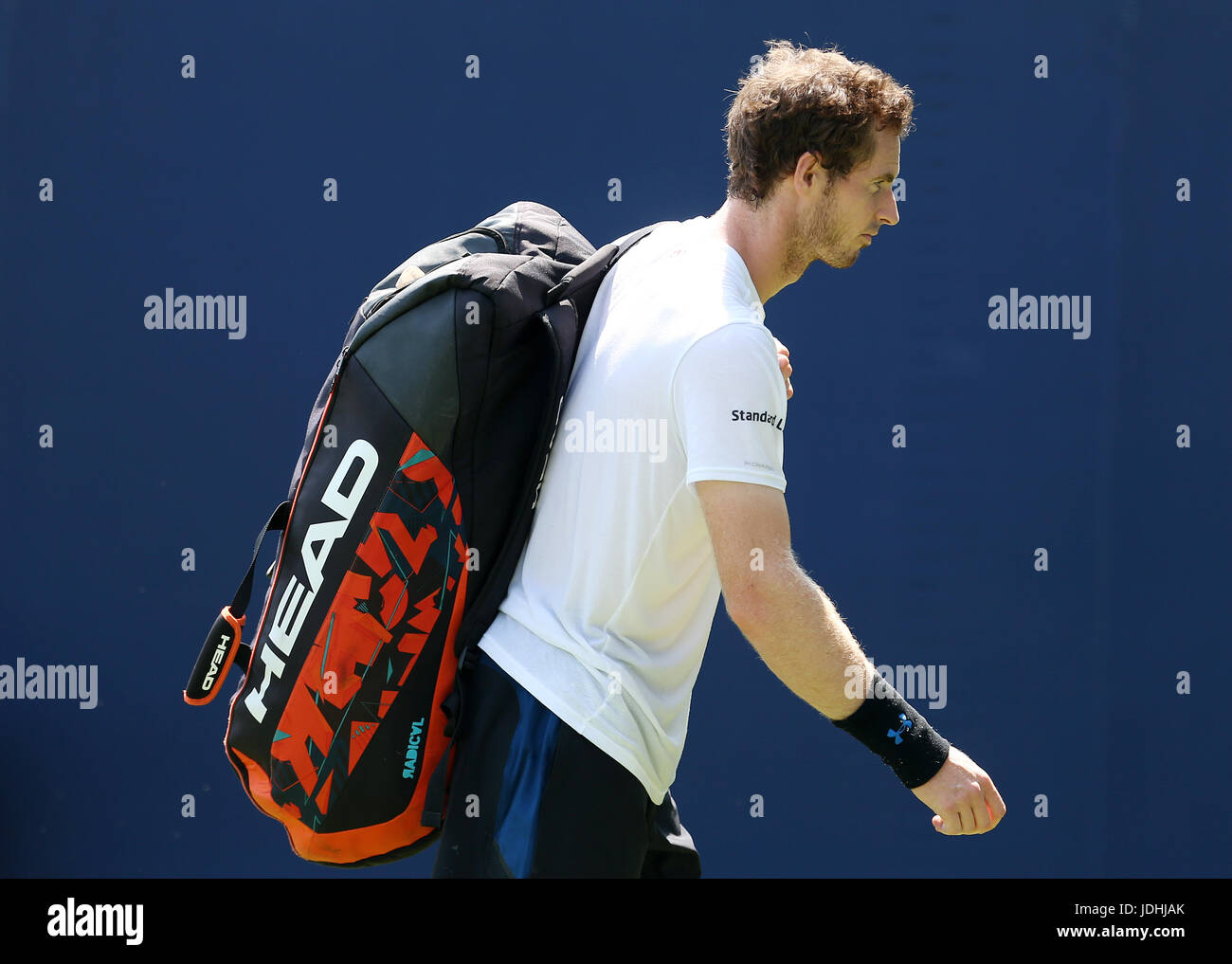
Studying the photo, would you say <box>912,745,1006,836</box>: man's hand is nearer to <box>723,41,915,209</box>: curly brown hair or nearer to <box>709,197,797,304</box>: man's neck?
<box>709,197,797,304</box>: man's neck

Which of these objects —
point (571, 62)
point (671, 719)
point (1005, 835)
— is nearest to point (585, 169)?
point (571, 62)

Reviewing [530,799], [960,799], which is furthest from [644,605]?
[960,799]

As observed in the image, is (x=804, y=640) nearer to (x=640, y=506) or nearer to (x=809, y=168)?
(x=640, y=506)

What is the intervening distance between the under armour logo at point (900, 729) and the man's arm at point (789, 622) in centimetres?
7

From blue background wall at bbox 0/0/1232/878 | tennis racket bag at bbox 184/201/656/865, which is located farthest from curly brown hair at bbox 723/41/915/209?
blue background wall at bbox 0/0/1232/878

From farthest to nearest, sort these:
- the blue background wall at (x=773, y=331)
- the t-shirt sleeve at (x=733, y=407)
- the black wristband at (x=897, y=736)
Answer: the blue background wall at (x=773, y=331)
the black wristband at (x=897, y=736)
the t-shirt sleeve at (x=733, y=407)

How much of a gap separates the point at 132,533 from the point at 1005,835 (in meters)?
2.58

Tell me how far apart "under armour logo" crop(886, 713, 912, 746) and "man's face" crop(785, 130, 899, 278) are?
0.75 meters

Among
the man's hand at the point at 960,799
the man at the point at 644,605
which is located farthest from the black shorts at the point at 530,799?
the man's hand at the point at 960,799

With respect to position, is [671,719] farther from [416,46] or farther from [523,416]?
[416,46]

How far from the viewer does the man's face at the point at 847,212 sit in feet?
6.71

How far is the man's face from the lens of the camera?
2045 millimetres

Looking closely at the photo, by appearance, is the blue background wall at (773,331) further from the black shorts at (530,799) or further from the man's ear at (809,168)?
the black shorts at (530,799)

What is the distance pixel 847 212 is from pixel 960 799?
96cm
